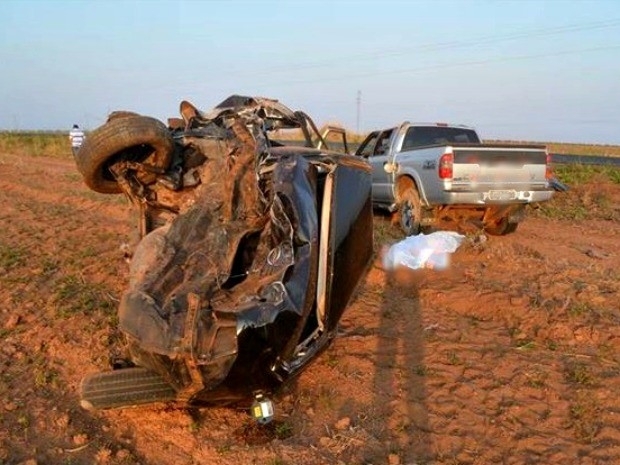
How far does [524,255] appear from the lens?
8.93 meters

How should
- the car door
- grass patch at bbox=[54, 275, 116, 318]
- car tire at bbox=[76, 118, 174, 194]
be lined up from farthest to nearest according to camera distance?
A: the car door
grass patch at bbox=[54, 275, 116, 318]
car tire at bbox=[76, 118, 174, 194]

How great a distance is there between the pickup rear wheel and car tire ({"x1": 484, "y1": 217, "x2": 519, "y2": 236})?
4.48 feet

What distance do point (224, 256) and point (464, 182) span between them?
5995 mm

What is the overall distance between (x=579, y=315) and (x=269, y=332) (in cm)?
391

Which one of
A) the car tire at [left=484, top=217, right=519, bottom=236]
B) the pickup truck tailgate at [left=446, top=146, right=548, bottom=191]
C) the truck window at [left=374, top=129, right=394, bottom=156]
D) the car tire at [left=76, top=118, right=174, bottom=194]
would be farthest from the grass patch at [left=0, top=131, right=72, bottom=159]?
the car tire at [left=76, top=118, right=174, bottom=194]

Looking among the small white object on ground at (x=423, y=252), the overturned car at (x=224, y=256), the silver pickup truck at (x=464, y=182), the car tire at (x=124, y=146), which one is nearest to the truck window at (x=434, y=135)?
the silver pickup truck at (x=464, y=182)

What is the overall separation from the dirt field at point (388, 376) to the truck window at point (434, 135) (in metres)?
3.25

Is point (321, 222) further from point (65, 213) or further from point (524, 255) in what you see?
point (65, 213)

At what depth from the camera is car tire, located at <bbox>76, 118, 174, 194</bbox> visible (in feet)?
14.0

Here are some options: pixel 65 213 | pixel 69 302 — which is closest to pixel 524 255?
pixel 69 302

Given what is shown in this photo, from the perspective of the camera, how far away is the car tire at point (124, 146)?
14.0 ft

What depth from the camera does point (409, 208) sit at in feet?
33.4

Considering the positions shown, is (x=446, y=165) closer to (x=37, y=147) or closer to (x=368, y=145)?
(x=368, y=145)

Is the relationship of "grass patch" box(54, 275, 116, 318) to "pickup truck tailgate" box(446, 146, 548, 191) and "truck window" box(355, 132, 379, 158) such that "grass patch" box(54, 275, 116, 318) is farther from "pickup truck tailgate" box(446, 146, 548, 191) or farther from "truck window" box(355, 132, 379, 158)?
"truck window" box(355, 132, 379, 158)
